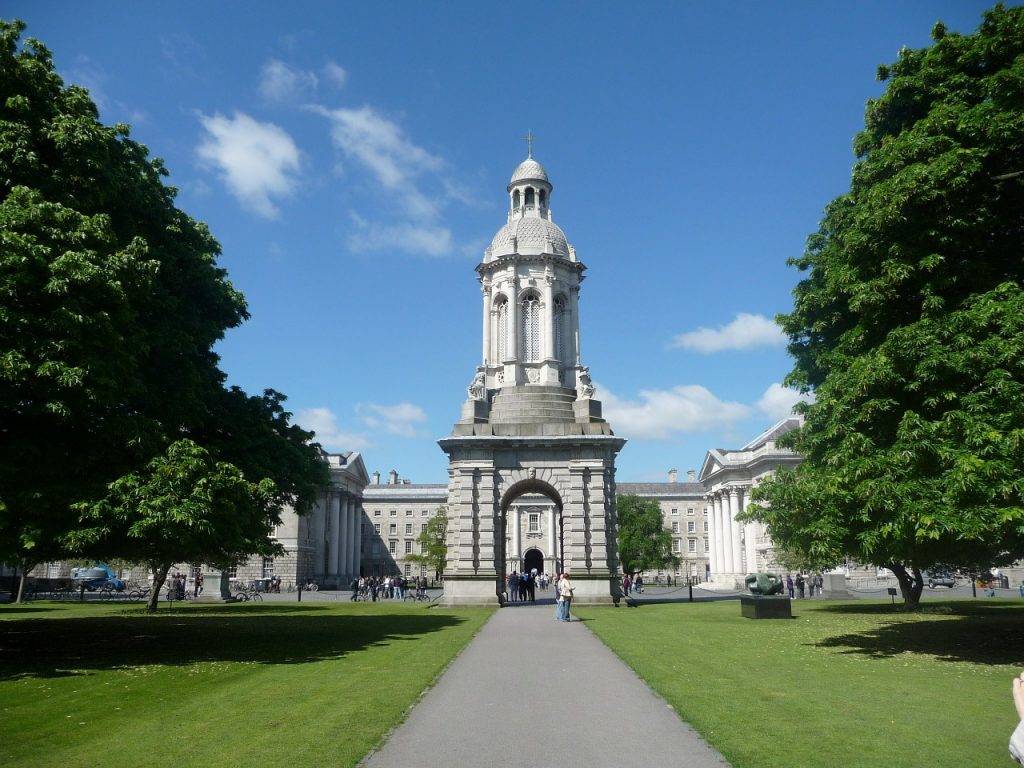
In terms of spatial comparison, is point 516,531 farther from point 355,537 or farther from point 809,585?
point 809,585

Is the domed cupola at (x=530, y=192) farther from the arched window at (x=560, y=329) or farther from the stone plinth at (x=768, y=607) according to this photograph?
the stone plinth at (x=768, y=607)

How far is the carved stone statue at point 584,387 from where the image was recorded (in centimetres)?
4003

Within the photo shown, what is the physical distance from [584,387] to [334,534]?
56.2 m

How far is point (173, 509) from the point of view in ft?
52.0

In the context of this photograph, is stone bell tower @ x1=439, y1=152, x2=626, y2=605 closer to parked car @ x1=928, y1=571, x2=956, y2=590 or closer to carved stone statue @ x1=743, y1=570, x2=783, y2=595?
carved stone statue @ x1=743, y1=570, x2=783, y2=595

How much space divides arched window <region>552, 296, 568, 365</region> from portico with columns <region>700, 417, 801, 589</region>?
38130 mm

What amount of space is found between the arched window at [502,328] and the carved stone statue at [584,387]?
16.1ft

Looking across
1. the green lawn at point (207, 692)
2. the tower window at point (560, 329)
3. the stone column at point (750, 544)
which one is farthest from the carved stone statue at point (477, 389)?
the stone column at point (750, 544)

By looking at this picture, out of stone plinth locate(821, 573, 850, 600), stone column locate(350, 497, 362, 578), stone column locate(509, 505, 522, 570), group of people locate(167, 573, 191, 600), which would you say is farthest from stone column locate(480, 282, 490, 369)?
stone column locate(509, 505, 522, 570)

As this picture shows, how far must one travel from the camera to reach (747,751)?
8.79 meters

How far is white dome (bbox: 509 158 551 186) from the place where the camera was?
46562mm

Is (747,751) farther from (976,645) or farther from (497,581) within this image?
(497,581)

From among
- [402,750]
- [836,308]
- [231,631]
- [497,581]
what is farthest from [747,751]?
[497,581]

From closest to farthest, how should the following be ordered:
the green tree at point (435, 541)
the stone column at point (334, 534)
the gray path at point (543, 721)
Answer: the gray path at point (543, 721), the green tree at point (435, 541), the stone column at point (334, 534)
